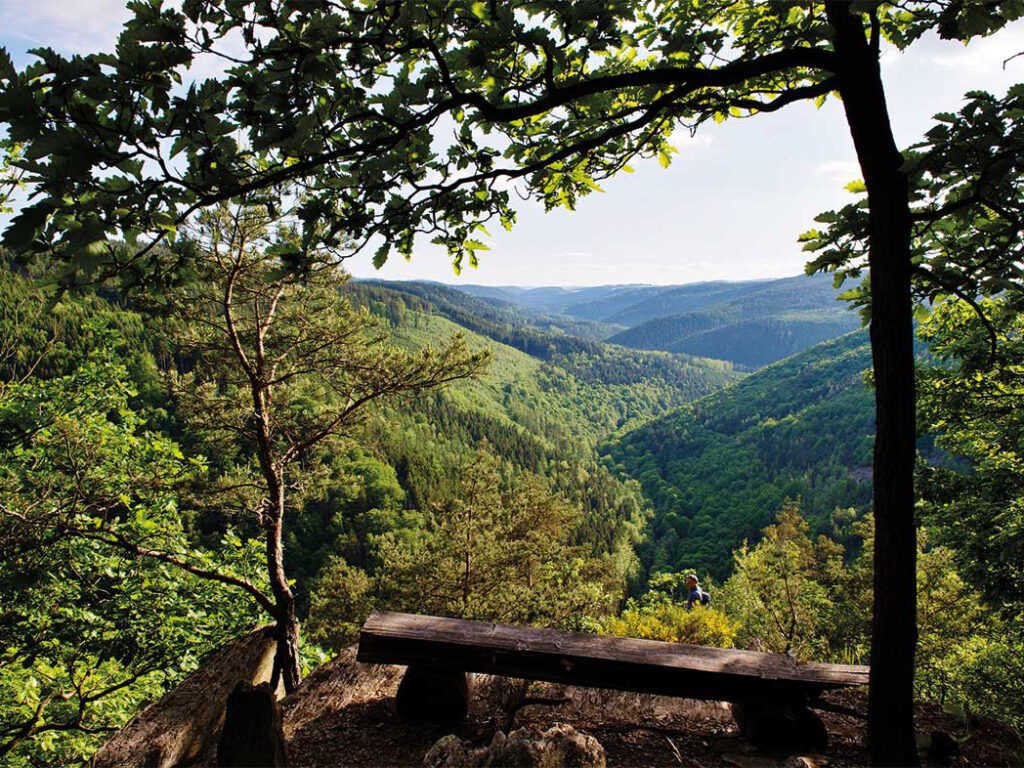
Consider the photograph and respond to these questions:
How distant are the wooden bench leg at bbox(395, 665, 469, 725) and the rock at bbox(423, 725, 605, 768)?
3.39 ft

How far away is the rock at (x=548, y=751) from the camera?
3.00m

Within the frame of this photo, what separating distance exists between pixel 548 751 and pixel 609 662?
1144 mm

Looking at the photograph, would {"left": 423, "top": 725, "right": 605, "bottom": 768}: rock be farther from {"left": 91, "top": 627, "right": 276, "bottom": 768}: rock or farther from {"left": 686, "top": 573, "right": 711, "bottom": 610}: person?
{"left": 686, "top": 573, "right": 711, "bottom": 610}: person

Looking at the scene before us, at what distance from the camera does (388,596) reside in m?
23.6

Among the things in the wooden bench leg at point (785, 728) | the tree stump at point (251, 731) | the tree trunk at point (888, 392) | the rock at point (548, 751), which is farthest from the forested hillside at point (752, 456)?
the tree stump at point (251, 731)

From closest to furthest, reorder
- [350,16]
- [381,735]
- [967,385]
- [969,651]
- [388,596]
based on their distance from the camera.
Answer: [350,16]
[381,735]
[967,385]
[969,651]
[388,596]

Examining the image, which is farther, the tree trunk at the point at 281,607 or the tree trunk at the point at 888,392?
the tree trunk at the point at 281,607

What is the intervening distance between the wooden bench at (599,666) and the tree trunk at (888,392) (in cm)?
88

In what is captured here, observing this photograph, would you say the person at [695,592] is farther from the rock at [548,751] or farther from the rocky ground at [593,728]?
the rock at [548,751]

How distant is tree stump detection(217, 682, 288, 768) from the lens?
8.66 ft

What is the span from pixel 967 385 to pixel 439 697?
10.0 meters

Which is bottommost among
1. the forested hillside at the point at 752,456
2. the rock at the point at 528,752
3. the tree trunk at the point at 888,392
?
the forested hillside at the point at 752,456

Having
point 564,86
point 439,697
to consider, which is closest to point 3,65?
point 564,86

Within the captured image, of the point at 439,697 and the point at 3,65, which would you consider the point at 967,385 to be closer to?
the point at 439,697
